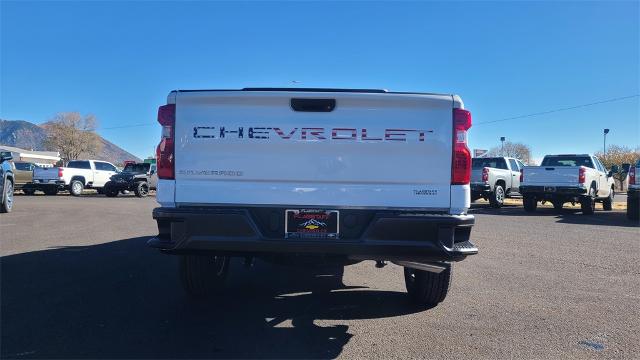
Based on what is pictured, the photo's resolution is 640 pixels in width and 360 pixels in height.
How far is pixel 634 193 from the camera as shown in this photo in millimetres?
14414

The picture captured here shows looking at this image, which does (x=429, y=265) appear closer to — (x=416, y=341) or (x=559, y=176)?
(x=416, y=341)

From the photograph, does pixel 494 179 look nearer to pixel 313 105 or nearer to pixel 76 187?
pixel 313 105

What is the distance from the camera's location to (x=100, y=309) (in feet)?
15.3

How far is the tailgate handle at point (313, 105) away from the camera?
385 cm

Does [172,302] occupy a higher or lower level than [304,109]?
lower

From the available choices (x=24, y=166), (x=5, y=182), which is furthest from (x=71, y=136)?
(x=5, y=182)

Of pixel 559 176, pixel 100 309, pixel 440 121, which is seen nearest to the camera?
pixel 440 121

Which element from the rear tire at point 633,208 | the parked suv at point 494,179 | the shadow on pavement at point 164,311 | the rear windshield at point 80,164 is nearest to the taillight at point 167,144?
the shadow on pavement at point 164,311

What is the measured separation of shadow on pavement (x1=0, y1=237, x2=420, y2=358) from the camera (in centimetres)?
374

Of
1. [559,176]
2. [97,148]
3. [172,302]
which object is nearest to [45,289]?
[172,302]

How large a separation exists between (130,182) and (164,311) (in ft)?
66.2

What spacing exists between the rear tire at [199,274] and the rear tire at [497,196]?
14.8 meters

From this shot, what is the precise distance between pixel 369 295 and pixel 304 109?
245 cm

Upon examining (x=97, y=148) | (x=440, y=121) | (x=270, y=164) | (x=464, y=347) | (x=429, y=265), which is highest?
(x=97, y=148)
